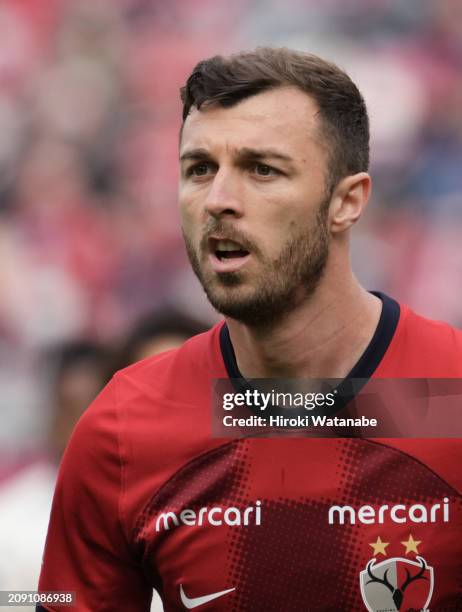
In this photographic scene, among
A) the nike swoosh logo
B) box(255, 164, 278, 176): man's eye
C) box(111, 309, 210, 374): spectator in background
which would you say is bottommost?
the nike swoosh logo

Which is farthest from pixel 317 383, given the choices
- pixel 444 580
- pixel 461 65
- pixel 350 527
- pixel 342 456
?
pixel 461 65

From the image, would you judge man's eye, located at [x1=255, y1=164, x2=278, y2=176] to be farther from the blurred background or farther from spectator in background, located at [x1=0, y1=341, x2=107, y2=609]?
the blurred background

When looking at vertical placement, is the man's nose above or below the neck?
above

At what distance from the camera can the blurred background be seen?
18.1 feet

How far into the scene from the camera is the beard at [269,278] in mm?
2406

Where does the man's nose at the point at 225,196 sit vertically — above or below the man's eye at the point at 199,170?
below

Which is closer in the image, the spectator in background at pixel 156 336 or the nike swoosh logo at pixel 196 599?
the nike swoosh logo at pixel 196 599

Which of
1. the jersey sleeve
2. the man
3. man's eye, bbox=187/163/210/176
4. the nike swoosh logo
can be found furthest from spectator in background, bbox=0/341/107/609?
man's eye, bbox=187/163/210/176

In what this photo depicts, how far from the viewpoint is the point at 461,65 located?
6070 mm

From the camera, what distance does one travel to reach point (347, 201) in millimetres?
2602

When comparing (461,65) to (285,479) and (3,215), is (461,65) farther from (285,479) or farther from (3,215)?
(285,479)

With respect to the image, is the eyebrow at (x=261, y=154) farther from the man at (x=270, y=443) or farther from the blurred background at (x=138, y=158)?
the blurred background at (x=138, y=158)

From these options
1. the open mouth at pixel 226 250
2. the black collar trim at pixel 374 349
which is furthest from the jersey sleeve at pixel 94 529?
the open mouth at pixel 226 250

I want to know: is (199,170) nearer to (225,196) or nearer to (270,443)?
(225,196)
